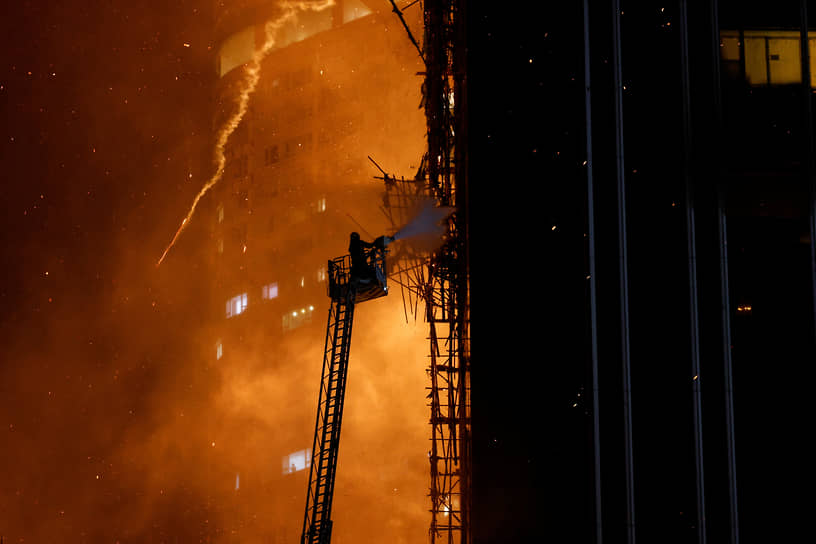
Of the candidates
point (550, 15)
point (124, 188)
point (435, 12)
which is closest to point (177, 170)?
point (124, 188)

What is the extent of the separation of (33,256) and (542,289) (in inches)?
852

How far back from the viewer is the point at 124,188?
29797mm

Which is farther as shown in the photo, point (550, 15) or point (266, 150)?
point (266, 150)

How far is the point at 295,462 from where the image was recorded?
97.5ft

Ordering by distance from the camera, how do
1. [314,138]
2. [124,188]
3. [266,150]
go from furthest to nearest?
1. [266,150]
2. [314,138]
3. [124,188]

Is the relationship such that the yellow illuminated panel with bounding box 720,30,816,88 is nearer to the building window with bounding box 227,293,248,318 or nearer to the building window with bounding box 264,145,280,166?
the building window with bounding box 264,145,280,166

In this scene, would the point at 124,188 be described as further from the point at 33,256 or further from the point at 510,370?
the point at 510,370

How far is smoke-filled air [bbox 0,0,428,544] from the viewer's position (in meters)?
27.6

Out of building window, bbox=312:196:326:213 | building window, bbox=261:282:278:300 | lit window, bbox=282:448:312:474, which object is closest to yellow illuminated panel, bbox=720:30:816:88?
building window, bbox=312:196:326:213

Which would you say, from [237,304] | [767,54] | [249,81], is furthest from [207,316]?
[767,54]

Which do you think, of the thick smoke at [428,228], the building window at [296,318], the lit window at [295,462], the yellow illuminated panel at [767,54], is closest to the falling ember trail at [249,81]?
the building window at [296,318]

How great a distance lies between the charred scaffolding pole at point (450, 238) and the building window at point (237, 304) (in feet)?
56.8

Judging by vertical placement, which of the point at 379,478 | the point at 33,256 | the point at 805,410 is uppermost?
the point at 33,256

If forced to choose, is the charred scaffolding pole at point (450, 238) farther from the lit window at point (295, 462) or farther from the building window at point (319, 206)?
the building window at point (319, 206)
